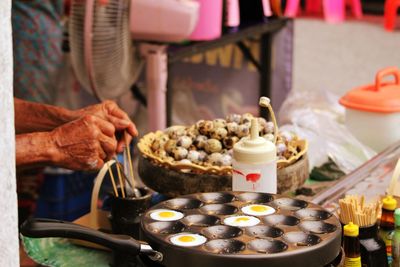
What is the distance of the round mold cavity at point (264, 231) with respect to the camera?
1281 mm

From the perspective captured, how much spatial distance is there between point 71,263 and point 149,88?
1.61 m

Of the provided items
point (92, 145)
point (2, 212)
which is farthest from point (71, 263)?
point (2, 212)

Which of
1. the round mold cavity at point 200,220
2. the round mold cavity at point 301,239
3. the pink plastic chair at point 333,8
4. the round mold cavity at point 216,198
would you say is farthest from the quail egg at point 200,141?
the pink plastic chair at point 333,8

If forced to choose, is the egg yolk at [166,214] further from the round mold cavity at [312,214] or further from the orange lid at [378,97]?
the orange lid at [378,97]

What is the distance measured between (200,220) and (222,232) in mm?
69

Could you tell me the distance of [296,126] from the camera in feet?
7.97

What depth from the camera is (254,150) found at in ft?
5.07

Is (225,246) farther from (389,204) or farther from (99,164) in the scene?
(99,164)

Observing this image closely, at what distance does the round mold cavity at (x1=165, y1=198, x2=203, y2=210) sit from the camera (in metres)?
1.42

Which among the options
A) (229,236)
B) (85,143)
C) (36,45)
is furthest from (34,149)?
(36,45)

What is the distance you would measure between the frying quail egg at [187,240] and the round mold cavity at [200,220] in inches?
2.3

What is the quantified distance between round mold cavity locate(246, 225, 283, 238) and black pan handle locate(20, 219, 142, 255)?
197mm

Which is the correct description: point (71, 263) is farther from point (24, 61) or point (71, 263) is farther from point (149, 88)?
point (24, 61)

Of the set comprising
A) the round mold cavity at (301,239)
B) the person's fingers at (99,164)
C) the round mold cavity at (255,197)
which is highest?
the round mold cavity at (255,197)
